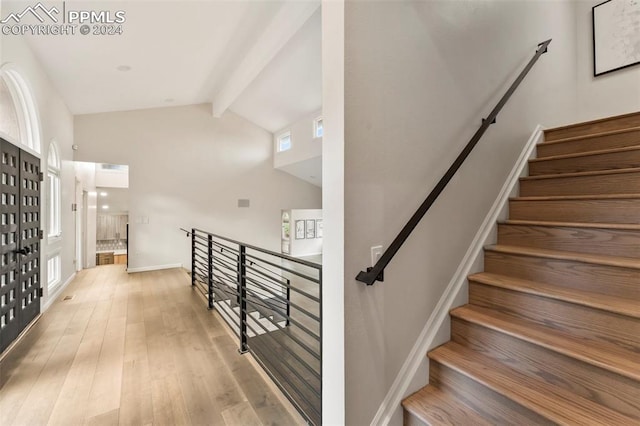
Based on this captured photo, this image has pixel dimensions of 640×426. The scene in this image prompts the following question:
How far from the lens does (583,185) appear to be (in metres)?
1.94

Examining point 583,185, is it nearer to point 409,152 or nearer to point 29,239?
point 409,152

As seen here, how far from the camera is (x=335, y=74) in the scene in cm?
125

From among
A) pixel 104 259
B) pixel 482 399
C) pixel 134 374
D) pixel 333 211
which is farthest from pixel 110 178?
pixel 482 399

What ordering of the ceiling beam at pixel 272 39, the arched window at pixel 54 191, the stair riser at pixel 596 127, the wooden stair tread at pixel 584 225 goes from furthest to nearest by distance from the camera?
the arched window at pixel 54 191 → the ceiling beam at pixel 272 39 → the stair riser at pixel 596 127 → the wooden stair tread at pixel 584 225

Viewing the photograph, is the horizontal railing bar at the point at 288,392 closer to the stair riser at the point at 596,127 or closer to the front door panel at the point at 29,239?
the front door panel at the point at 29,239

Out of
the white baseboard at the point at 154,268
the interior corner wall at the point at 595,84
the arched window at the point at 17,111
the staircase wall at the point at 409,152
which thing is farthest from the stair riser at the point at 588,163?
the white baseboard at the point at 154,268

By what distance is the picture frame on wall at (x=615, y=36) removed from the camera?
9.12 feet

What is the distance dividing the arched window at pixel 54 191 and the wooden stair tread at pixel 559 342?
5228 millimetres

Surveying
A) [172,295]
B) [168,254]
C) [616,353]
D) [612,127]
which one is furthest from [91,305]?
[612,127]

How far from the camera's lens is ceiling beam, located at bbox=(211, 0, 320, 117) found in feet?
11.0

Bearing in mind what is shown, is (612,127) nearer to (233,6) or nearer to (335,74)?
(335,74)

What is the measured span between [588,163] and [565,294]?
127 centimetres

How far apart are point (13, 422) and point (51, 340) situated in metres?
1.31

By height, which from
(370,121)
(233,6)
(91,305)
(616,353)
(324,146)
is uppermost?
(233,6)
